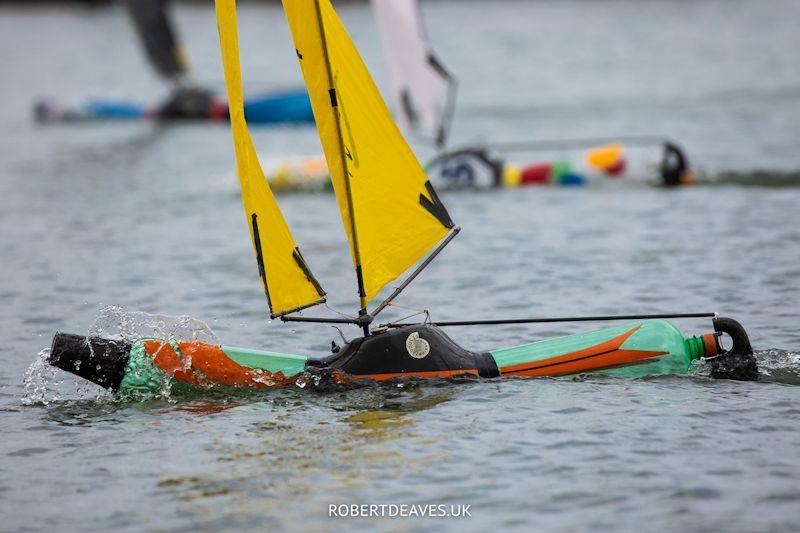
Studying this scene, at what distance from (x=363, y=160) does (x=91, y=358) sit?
2741 mm

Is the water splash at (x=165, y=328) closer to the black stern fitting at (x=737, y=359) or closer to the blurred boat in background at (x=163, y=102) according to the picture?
the black stern fitting at (x=737, y=359)

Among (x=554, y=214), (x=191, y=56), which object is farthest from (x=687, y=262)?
(x=191, y=56)

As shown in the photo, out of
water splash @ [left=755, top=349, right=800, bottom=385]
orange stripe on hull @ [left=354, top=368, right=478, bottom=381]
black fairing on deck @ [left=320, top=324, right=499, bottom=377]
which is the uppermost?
black fairing on deck @ [left=320, top=324, right=499, bottom=377]

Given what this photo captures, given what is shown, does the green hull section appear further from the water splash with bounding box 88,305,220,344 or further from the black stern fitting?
the water splash with bounding box 88,305,220,344

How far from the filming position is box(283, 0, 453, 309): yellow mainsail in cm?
1002

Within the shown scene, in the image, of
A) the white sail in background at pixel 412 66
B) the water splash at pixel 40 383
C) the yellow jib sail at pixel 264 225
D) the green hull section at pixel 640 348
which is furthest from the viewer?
the white sail in background at pixel 412 66

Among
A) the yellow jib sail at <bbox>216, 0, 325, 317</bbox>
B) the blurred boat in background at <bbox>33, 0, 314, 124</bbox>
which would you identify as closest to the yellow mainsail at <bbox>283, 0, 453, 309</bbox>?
the yellow jib sail at <bbox>216, 0, 325, 317</bbox>

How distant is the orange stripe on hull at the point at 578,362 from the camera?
10.5m

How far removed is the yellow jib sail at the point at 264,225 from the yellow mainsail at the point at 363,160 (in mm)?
490

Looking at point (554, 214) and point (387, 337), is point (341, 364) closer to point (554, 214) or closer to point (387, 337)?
point (387, 337)

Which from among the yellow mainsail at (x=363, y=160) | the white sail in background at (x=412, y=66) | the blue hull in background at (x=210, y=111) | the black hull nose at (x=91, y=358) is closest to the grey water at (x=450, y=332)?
the black hull nose at (x=91, y=358)

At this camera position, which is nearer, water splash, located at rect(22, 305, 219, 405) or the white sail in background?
water splash, located at rect(22, 305, 219, 405)

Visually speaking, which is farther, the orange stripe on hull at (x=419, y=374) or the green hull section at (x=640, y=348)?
the green hull section at (x=640, y=348)

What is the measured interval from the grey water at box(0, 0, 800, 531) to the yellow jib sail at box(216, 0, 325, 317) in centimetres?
85
